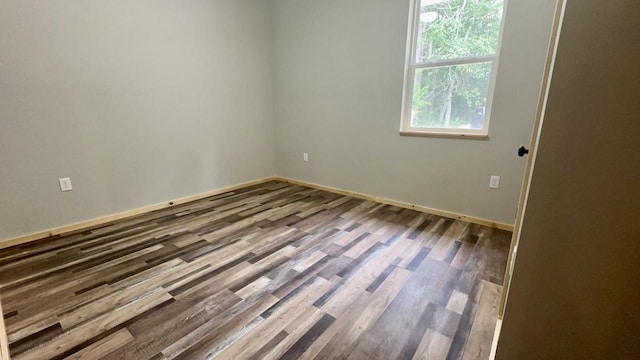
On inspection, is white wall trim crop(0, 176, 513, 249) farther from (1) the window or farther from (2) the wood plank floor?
(1) the window

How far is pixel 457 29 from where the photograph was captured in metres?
2.46

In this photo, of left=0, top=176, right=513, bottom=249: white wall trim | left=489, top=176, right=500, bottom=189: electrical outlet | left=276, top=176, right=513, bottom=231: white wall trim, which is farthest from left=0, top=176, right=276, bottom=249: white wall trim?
left=489, top=176, right=500, bottom=189: electrical outlet

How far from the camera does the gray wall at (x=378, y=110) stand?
7.29 ft

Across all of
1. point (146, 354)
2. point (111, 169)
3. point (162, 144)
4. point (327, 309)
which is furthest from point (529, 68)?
point (111, 169)

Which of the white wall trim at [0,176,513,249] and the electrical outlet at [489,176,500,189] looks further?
the electrical outlet at [489,176,500,189]

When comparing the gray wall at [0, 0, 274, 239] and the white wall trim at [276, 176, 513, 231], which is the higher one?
the gray wall at [0, 0, 274, 239]

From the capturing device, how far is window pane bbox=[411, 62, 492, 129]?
243cm

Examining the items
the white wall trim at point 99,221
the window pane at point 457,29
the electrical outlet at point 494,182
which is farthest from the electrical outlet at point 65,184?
the electrical outlet at point 494,182

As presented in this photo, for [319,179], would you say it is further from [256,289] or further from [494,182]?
[256,289]

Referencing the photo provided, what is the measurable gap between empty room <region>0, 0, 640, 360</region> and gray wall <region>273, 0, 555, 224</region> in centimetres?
2

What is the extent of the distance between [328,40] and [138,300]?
10.3 feet

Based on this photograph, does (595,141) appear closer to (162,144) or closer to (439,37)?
(439,37)

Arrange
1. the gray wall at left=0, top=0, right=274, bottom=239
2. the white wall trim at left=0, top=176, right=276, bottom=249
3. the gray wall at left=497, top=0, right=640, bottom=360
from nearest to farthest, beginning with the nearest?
the gray wall at left=497, top=0, right=640, bottom=360
the gray wall at left=0, top=0, right=274, bottom=239
the white wall trim at left=0, top=176, right=276, bottom=249

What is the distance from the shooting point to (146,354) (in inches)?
45.1
